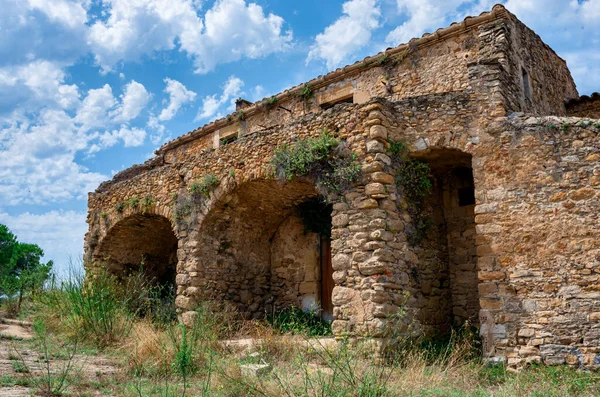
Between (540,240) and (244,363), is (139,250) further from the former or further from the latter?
(540,240)

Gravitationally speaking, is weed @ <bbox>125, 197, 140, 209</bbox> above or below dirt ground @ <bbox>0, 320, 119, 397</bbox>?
above

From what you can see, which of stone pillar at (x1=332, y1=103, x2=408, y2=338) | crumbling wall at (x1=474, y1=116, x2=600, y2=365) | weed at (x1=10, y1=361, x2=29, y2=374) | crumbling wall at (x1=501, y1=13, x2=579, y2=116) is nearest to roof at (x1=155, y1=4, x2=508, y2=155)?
crumbling wall at (x1=501, y1=13, x2=579, y2=116)

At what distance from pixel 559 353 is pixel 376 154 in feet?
11.5

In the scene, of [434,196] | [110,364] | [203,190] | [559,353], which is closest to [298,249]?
[203,190]

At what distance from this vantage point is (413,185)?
26.3ft

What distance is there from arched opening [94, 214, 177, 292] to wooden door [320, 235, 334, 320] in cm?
430

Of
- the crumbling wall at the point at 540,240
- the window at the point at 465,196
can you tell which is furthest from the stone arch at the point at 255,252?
the crumbling wall at the point at 540,240

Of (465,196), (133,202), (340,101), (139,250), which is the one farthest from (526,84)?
(139,250)

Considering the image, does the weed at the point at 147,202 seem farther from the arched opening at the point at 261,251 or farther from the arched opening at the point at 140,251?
the arched opening at the point at 261,251

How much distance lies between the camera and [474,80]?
778 cm

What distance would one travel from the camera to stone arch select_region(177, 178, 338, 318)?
33.0 ft

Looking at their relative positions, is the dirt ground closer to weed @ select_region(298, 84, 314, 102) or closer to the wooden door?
the wooden door

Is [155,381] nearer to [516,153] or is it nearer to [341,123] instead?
[341,123]

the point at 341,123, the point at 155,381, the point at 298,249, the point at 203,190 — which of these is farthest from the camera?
the point at 298,249
